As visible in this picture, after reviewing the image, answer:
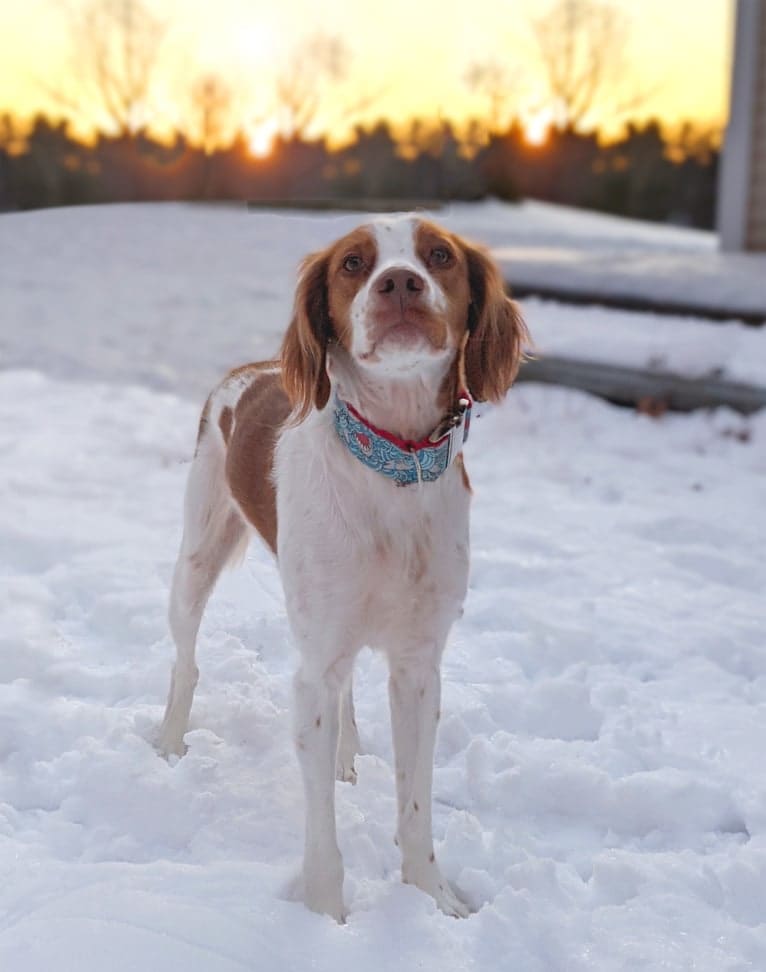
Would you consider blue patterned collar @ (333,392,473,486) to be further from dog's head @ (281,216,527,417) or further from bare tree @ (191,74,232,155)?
bare tree @ (191,74,232,155)

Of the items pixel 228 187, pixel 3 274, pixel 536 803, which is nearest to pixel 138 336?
pixel 3 274

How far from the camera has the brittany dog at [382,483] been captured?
2.23 metres

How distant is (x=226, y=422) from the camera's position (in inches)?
113

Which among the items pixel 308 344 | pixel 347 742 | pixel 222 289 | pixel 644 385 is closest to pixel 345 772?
pixel 347 742

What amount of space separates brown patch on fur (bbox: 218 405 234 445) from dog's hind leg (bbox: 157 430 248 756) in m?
0.06

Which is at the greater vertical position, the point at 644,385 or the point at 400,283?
the point at 400,283

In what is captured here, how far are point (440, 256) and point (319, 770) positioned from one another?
1107mm

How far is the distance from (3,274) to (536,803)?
1255cm

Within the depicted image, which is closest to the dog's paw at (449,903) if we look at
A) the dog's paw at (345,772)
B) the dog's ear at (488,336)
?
the dog's paw at (345,772)

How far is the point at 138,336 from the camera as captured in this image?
32.1ft

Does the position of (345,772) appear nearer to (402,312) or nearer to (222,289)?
(402,312)

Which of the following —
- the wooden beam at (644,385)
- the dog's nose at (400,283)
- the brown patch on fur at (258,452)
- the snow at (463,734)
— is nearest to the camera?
the dog's nose at (400,283)

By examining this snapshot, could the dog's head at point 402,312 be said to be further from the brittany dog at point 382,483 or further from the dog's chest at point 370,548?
the dog's chest at point 370,548

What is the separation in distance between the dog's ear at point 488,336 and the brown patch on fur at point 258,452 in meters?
0.47
